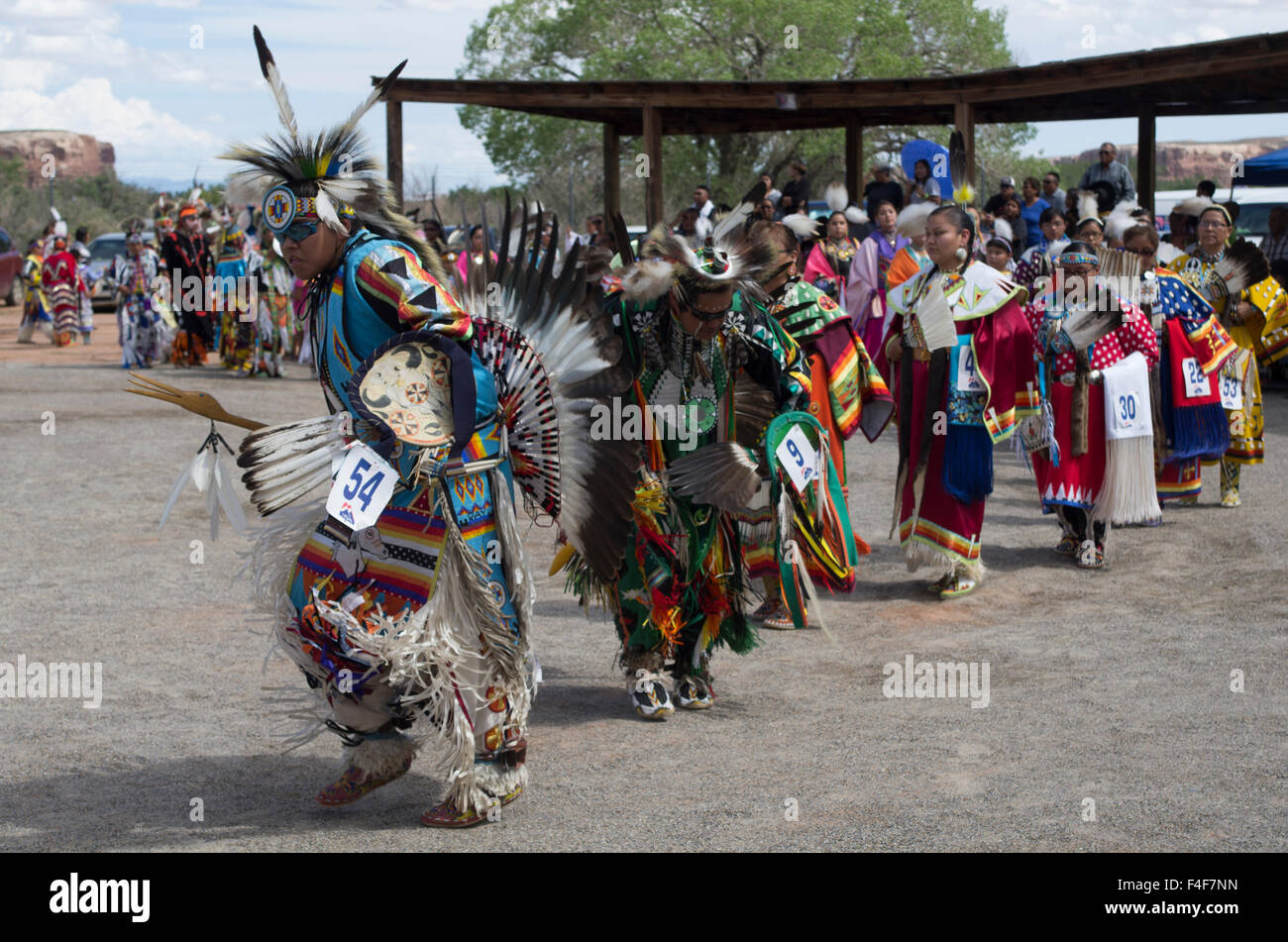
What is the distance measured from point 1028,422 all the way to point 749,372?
111 inches

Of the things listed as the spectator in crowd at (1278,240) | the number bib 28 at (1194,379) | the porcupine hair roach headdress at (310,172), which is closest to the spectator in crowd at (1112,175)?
the spectator in crowd at (1278,240)

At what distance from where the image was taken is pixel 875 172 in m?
15.3

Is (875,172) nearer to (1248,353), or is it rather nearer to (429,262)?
(1248,353)

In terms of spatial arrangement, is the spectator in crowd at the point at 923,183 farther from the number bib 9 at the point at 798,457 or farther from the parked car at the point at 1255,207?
the parked car at the point at 1255,207

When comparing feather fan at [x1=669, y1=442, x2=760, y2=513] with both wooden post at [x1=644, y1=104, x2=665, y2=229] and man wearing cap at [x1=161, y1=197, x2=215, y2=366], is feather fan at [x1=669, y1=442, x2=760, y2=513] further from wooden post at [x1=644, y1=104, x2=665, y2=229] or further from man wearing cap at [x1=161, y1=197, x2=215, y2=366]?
man wearing cap at [x1=161, y1=197, x2=215, y2=366]

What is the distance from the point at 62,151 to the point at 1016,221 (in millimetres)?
51154

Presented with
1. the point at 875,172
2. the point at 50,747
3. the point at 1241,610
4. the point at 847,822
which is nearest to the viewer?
the point at 847,822

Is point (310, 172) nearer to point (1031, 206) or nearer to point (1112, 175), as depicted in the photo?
point (1112, 175)

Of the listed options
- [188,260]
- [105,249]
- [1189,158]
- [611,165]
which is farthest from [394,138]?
[1189,158]

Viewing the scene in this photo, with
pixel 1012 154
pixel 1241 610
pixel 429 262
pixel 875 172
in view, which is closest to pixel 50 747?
pixel 429 262

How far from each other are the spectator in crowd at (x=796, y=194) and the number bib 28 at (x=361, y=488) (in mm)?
11174

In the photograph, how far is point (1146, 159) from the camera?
15938mm

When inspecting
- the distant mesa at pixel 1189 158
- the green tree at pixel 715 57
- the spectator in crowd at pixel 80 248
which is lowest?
the spectator in crowd at pixel 80 248

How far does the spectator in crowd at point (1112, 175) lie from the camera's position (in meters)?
14.7
